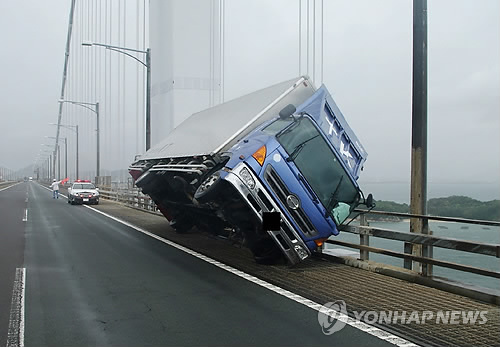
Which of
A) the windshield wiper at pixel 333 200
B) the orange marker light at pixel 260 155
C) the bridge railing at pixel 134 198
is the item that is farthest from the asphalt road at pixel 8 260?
the bridge railing at pixel 134 198

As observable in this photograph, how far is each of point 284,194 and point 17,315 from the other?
394 cm

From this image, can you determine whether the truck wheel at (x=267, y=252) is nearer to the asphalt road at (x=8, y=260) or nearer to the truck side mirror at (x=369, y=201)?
the truck side mirror at (x=369, y=201)

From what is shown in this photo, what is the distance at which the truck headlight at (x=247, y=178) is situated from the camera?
7.22m

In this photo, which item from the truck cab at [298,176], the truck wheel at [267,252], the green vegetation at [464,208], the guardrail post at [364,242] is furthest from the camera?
the truck wheel at [267,252]

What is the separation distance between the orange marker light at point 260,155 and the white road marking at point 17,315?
12.3 ft

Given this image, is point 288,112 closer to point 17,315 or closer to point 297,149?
point 297,149

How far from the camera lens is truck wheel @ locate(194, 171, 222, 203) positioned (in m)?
7.61

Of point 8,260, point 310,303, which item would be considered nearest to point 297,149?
point 310,303

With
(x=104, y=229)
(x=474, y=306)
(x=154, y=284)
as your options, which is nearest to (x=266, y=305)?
(x=154, y=284)

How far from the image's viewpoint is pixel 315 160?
7.78m

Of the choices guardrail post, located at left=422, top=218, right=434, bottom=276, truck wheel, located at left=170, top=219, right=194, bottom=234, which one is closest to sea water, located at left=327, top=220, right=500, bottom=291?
guardrail post, located at left=422, top=218, right=434, bottom=276

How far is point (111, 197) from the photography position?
33.5 meters

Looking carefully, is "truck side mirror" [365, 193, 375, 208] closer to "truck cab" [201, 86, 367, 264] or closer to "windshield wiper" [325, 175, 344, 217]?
"truck cab" [201, 86, 367, 264]

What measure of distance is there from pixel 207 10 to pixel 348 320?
23362 millimetres
